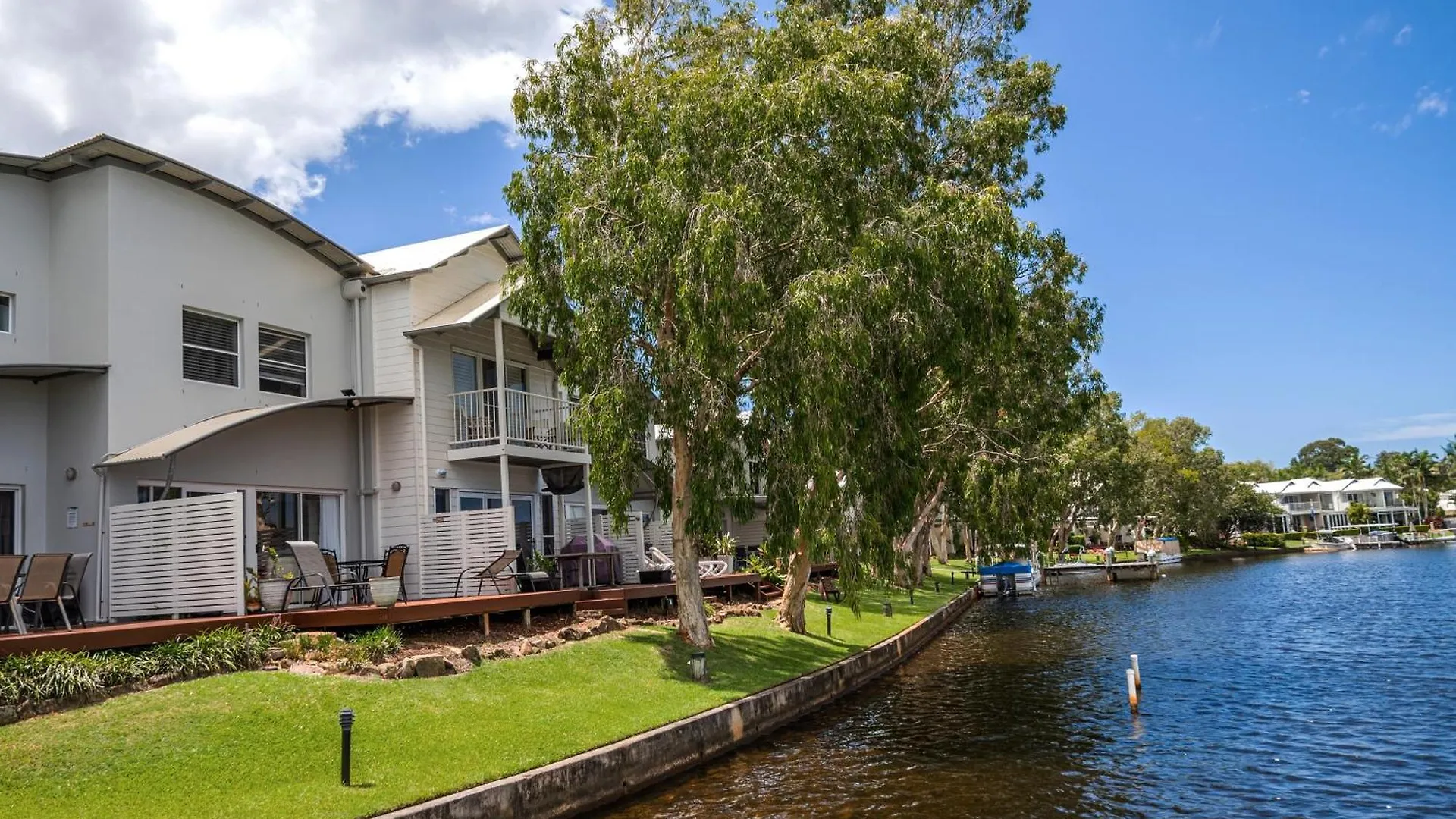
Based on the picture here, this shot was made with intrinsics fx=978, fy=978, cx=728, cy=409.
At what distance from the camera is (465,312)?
20500mm

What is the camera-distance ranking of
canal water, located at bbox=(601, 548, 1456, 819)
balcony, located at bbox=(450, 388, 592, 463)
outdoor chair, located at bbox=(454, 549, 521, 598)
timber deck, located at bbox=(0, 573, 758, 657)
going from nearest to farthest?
1. timber deck, located at bbox=(0, 573, 758, 657)
2. canal water, located at bbox=(601, 548, 1456, 819)
3. outdoor chair, located at bbox=(454, 549, 521, 598)
4. balcony, located at bbox=(450, 388, 592, 463)

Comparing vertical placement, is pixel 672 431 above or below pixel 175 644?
above

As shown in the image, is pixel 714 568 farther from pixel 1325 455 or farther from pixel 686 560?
pixel 1325 455

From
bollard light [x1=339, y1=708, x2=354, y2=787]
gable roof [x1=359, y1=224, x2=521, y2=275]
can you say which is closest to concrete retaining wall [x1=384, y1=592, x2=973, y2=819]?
bollard light [x1=339, y1=708, x2=354, y2=787]

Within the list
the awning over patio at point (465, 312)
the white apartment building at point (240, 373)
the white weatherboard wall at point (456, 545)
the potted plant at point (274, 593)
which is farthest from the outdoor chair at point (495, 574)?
the awning over patio at point (465, 312)

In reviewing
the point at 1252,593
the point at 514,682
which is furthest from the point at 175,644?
the point at 1252,593

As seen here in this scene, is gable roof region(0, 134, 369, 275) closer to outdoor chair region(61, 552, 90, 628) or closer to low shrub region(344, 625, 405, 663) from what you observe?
outdoor chair region(61, 552, 90, 628)

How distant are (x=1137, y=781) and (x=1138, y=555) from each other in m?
62.6

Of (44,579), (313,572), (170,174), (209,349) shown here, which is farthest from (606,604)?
(170,174)

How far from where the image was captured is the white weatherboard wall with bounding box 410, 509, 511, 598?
18219 millimetres

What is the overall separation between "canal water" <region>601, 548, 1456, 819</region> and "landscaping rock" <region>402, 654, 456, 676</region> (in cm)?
325

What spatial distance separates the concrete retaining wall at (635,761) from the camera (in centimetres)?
906

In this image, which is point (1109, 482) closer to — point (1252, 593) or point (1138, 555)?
point (1138, 555)

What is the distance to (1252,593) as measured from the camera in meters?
41.8
